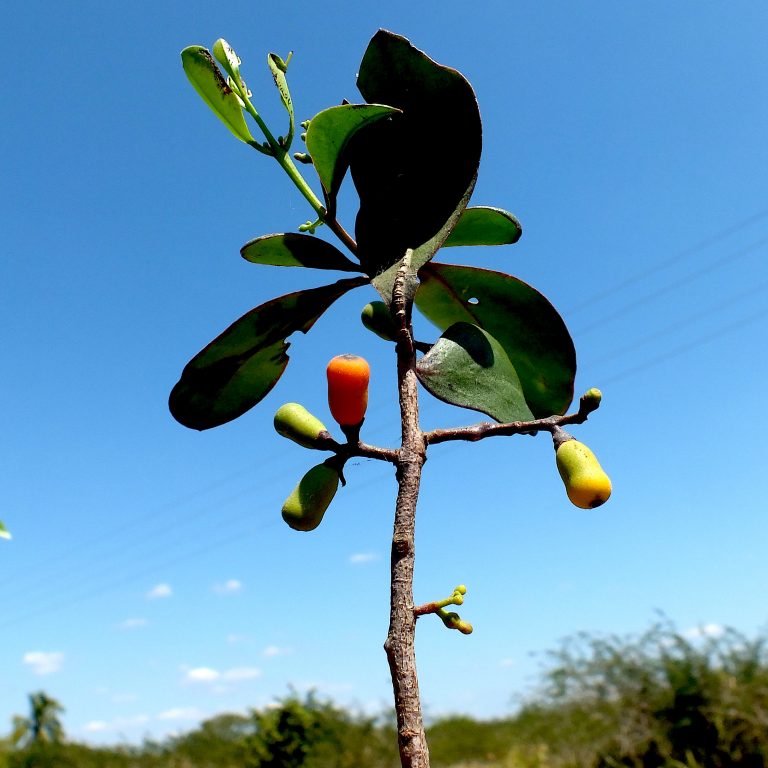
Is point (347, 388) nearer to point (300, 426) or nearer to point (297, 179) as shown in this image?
point (300, 426)

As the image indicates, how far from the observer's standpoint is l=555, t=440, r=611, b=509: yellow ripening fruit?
0.69 metres

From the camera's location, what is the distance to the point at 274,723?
22.3 ft

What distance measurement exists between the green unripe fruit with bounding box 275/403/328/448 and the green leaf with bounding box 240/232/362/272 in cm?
19

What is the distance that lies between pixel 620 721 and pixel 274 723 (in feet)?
15.4

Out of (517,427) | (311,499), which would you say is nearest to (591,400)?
(517,427)

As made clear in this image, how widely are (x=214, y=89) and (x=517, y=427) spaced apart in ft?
1.75

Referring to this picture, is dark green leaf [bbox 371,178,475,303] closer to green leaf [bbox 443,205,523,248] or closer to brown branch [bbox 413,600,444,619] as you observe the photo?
green leaf [bbox 443,205,523,248]

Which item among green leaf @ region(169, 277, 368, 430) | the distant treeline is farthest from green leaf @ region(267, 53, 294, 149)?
the distant treeline

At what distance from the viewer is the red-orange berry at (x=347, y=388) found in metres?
0.77

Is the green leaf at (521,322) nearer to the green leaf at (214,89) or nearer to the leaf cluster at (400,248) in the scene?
the leaf cluster at (400,248)

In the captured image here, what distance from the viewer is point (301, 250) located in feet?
2.89

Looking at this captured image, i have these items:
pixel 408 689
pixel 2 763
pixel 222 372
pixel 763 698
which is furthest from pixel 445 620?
pixel 2 763

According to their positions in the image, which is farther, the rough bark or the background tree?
the background tree

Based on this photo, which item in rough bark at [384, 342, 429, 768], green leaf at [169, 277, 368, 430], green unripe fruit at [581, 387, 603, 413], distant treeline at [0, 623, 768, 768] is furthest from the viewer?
distant treeline at [0, 623, 768, 768]
